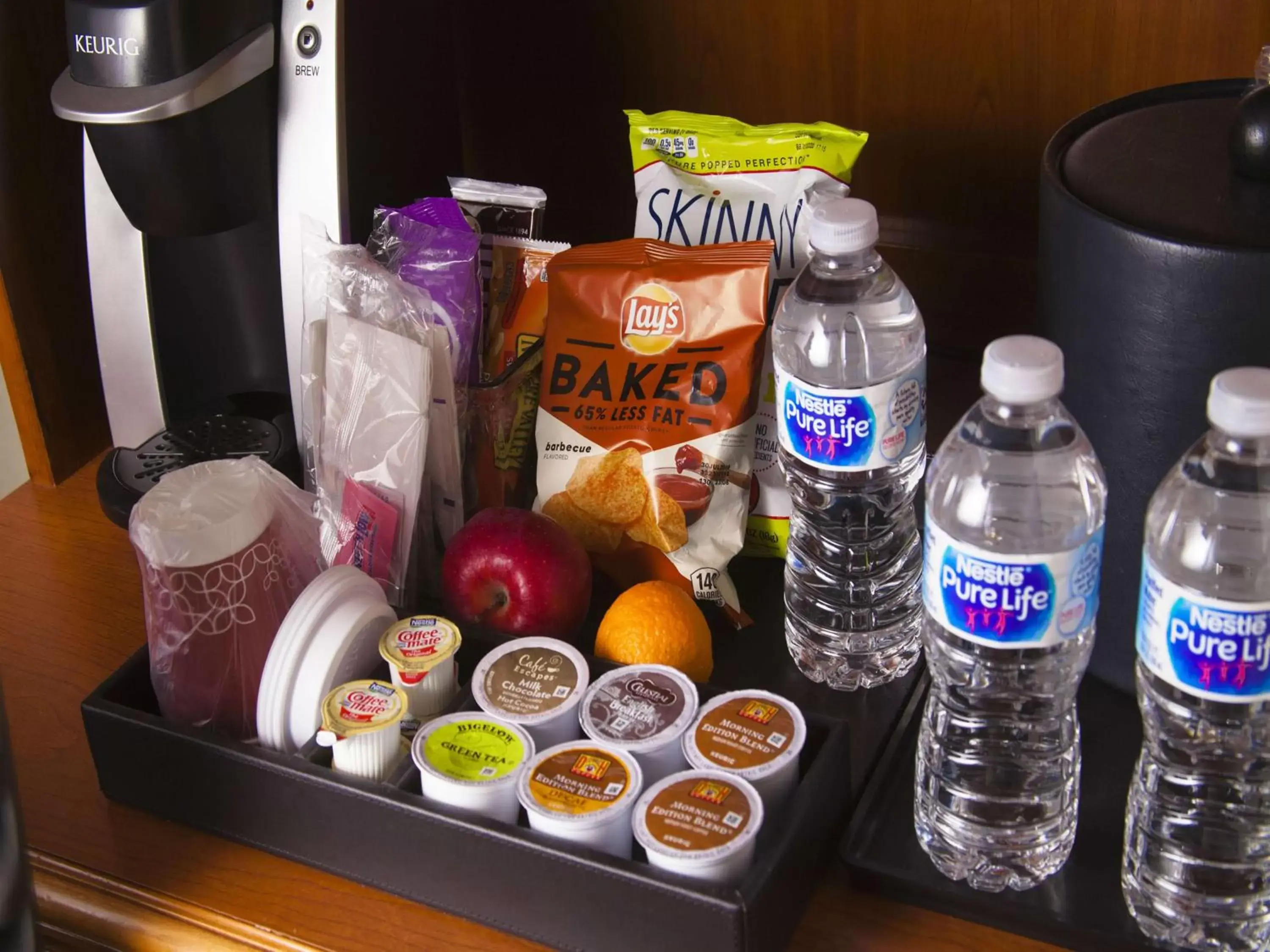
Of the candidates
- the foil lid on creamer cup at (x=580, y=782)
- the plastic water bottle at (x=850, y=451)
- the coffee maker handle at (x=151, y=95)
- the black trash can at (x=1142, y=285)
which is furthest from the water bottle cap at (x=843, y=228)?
the coffee maker handle at (x=151, y=95)

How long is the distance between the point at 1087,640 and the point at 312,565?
21.9 inches

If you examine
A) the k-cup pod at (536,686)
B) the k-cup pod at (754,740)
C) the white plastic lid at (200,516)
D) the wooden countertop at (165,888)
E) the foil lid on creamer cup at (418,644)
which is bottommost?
the wooden countertop at (165,888)

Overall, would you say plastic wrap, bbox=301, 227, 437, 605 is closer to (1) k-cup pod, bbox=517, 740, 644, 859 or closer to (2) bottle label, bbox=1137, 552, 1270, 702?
(1) k-cup pod, bbox=517, 740, 644, 859

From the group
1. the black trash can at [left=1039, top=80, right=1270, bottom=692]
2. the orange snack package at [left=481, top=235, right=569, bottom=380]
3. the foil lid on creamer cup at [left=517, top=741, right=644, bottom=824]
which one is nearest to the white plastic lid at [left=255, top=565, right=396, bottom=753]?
the foil lid on creamer cup at [left=517, top=741, right=644, bottom=824]

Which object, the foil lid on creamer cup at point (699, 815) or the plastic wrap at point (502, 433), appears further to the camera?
the plastic wrap at point (502, 433)

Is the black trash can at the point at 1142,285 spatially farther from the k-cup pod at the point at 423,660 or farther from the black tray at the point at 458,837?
the k-cup pod at the point at 423,660

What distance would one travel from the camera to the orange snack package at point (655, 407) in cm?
109

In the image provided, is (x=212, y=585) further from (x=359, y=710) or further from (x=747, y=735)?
(x=747, y=735)

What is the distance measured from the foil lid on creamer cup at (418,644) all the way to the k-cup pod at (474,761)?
0.04 m

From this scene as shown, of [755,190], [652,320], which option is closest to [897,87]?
[755,190]

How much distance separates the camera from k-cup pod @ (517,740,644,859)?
2.68 ft

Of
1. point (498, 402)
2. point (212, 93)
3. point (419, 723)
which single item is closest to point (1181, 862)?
point (419, 723)

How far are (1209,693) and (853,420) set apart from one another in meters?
0.28

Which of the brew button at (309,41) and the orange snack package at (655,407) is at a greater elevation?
the brew button at (309,41)
